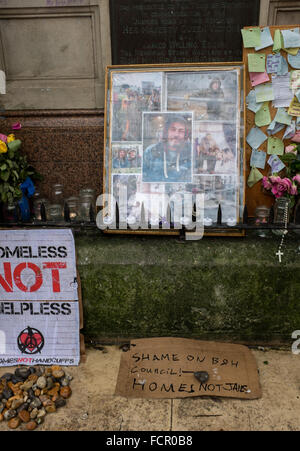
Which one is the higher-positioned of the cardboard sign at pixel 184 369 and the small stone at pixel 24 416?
the cardboard sign at pixel 184 369

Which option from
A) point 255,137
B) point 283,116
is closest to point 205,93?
point 255,137

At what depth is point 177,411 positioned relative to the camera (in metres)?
2.20

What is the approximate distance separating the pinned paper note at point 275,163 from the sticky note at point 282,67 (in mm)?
714

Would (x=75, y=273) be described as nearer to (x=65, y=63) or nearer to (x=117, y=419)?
(x=117, y=419)

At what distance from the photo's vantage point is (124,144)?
9.50 feet

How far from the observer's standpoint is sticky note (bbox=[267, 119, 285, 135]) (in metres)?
3.08

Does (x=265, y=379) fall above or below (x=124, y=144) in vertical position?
below

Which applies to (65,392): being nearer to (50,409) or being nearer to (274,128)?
(50,409)

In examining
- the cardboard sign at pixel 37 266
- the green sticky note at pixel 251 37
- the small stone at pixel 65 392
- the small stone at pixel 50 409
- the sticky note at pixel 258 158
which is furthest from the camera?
the sticky note at pixel 258 158

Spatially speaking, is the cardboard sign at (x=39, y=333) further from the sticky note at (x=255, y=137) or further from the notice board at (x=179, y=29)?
the notice board at (x=179, y=29)

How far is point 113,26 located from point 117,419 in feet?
10.5

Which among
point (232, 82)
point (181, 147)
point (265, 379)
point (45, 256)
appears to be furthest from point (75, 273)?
→ point (232, 82)

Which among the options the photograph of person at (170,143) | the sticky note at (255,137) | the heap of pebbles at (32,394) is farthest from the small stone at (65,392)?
the sticky note at (255,137)

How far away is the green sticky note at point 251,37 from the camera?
115 inches
